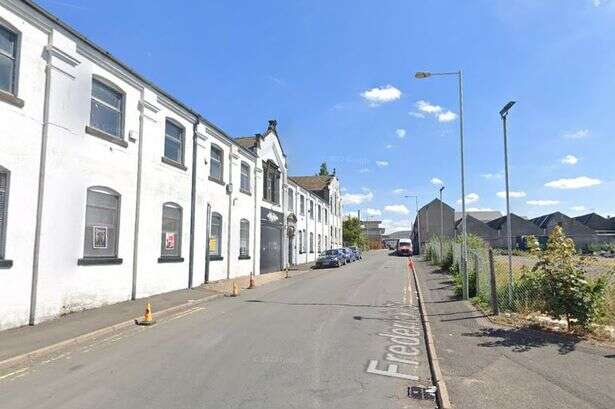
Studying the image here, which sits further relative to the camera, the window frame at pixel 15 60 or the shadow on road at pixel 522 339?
the window frame at pixel 15 60

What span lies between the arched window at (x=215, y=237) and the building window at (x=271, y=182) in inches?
301

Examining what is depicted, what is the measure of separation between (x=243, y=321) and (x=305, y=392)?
18.9 ft


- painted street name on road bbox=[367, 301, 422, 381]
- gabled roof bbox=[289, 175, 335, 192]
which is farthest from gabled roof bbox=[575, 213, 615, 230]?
→ painted street name on road bbox=[367, 301, 422, 381]

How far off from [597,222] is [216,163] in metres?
104

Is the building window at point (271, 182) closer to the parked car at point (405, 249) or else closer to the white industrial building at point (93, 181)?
the white industrial building at point (93, 181)

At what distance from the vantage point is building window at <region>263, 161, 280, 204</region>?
30266mm

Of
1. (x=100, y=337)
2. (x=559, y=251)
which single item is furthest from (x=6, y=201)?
(x=559, y=251)

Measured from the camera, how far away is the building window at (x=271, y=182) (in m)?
30.3

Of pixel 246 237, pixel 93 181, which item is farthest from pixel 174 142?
pixel 246 237

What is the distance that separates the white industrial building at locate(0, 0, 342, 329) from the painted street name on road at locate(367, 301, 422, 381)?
307 inches

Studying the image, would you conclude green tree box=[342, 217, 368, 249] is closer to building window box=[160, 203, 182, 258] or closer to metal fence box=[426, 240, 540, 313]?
A: metal fence box=[426, 240, 540, 313]

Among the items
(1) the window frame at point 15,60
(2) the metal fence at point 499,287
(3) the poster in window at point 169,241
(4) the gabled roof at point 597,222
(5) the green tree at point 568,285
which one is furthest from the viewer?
(4) the gabled roof at point 597,222

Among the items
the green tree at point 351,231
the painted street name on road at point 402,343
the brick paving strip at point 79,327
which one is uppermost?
the green tree at point 351,231

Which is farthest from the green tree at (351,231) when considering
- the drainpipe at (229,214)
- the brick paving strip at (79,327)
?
the brick paving strip at (79,327)
